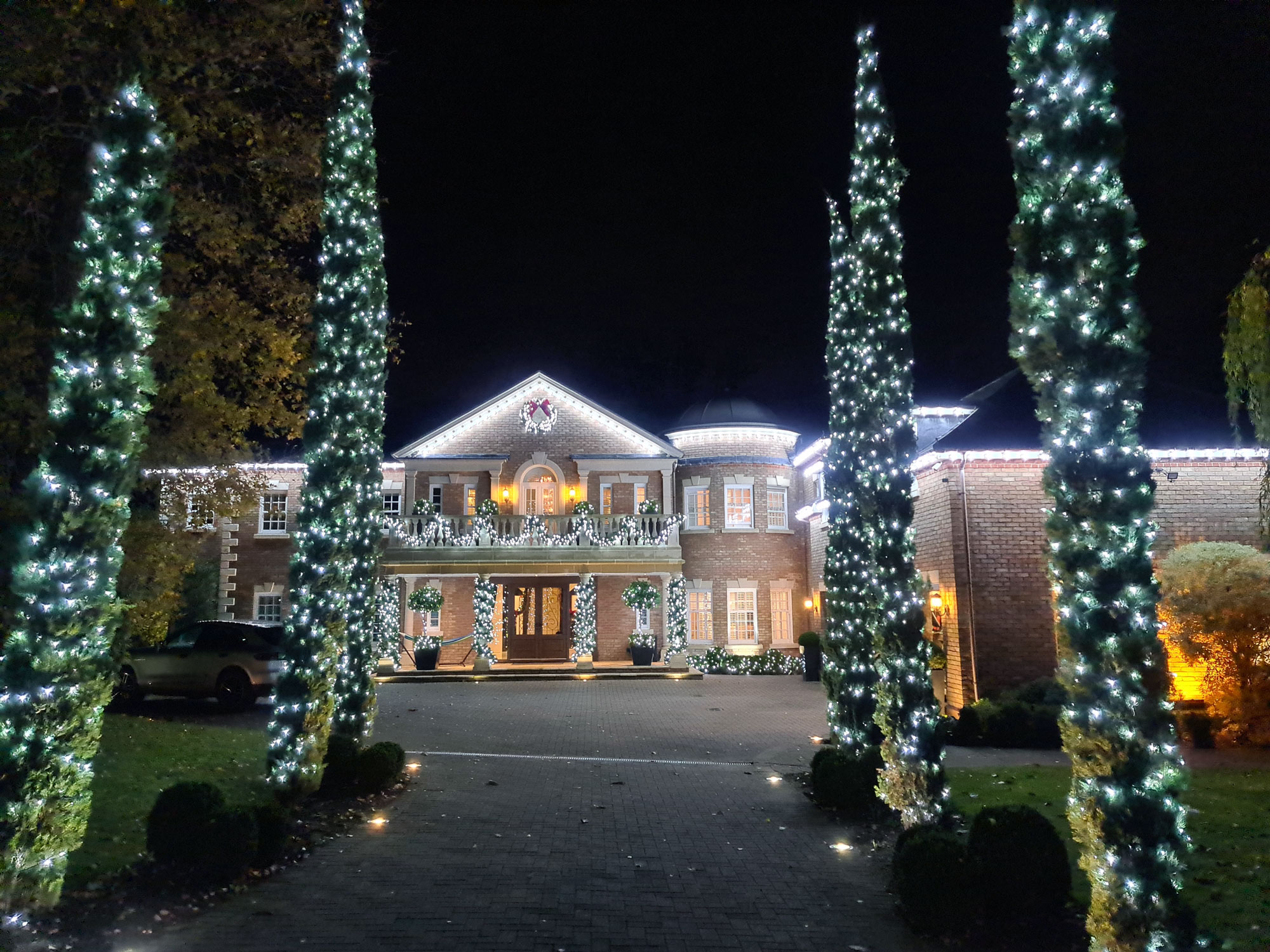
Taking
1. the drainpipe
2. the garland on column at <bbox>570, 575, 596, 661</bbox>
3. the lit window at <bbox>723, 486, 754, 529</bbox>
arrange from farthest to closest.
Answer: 1. the lit window at <bbox>723, 486, 754, 529</bbox>
2. the garland on column at <bbox>570, 575, 596, 661</bbox>
3. the drainpipe

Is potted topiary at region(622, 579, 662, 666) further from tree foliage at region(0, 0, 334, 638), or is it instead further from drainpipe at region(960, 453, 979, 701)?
tree foliage at region(0, 0, 334, 638)

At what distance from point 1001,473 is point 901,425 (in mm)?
6240

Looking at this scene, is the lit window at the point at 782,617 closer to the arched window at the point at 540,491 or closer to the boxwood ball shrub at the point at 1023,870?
the arched window at the point at 540,491

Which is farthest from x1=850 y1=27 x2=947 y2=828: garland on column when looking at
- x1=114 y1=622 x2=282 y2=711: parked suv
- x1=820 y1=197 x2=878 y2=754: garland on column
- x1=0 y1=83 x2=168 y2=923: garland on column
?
x1=114 y1=622 x2=282 y2=711: parked suv

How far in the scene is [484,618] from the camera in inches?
890

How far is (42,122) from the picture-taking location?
8.68m

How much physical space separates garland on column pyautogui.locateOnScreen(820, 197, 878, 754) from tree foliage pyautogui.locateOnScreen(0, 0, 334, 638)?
705 centimetres

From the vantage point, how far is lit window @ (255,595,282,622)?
2420 cm

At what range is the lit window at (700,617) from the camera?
81.5 feet

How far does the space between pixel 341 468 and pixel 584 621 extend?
14.4m

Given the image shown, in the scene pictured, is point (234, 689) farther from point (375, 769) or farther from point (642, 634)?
point (642, 634)

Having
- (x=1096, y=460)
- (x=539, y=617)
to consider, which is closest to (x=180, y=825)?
(x=1096, y=460)

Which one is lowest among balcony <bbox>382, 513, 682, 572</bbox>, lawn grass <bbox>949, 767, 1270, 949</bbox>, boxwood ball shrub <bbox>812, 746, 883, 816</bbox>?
lawn grass <bbox>949, 767, 1270, 949</bbox>

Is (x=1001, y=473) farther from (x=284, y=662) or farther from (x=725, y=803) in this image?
(x=284, y=662)
